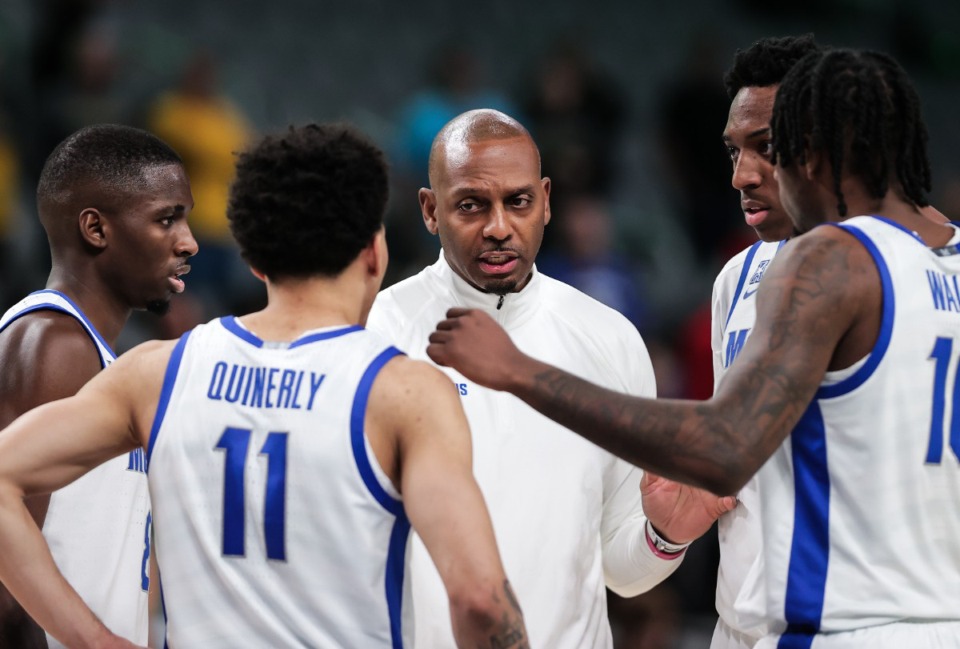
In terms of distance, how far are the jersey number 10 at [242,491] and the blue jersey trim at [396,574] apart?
25cm

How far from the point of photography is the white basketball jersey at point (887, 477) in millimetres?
3107

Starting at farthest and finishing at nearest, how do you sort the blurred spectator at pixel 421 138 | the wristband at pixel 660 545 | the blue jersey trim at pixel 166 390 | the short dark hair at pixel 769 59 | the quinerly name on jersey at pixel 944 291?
the blurred spectator at pixel 421 138, the short dark hair at pixel 769 59, the wristband at pixel 660 545, the quinerly name on jersey at pixel 944 291, the blue jersey trim at pixel 166 390

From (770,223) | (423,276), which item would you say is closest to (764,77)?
(770,223)

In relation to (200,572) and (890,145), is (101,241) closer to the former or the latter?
(200,572)

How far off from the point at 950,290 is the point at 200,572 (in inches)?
77.9

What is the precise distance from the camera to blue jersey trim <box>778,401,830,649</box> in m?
3.14

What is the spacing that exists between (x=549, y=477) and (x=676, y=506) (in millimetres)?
442

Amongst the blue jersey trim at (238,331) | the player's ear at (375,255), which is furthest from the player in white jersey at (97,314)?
the player's ear at (375,255)

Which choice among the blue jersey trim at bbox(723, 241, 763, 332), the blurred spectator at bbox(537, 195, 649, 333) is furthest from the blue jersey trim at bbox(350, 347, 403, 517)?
the blurred spectator at bbox(537, 195, 649, 333)

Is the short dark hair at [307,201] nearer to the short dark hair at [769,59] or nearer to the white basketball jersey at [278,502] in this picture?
the white basketball jersey at [278,502]

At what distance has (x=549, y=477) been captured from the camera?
14.3 feet

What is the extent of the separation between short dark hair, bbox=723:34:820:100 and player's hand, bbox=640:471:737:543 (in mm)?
1479

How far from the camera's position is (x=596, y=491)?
4.43 metres

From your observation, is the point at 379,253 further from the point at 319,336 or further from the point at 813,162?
the point at 813,162
